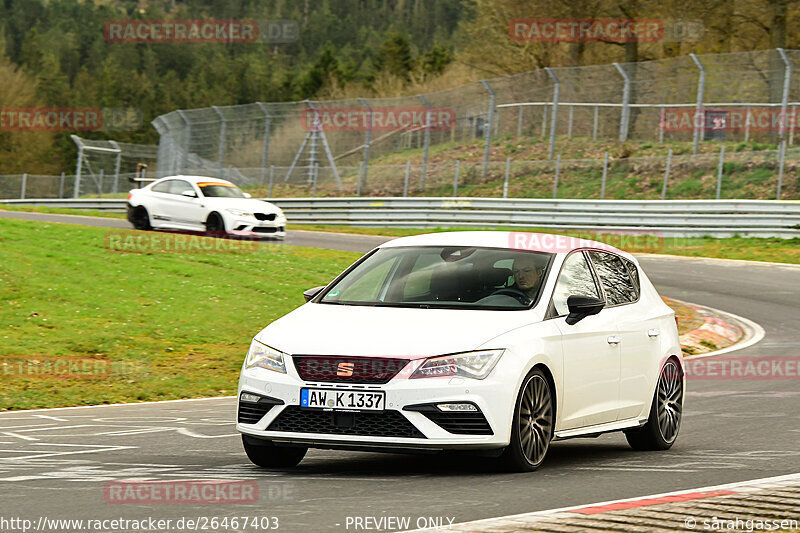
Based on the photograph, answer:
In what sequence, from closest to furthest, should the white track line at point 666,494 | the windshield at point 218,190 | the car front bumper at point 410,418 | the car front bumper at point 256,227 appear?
1. the white track line at point 666,494
2. the car front bumper at point 410,418
3. the car front bumper at point 256,227
4. the windshield at point 218,190

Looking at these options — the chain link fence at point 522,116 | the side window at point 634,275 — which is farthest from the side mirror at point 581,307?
the chain link fence at point 522,116

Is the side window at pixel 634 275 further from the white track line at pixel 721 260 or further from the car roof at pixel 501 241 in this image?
the white track line at pixel 721 260

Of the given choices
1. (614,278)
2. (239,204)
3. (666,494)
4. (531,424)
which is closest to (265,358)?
(531,424)

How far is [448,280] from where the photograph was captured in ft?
27.7

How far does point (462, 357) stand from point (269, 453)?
1.49 m

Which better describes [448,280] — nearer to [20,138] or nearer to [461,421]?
[461,421]

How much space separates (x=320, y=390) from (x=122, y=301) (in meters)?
11.5

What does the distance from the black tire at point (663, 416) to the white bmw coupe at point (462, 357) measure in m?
0.02

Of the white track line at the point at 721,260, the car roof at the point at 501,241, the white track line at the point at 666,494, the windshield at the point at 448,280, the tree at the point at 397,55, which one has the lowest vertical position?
the white track line at the point at 721,260

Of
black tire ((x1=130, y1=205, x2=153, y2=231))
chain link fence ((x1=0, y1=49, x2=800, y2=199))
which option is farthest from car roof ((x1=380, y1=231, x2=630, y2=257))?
chain link fence ((x1=0, y1=49, x2=800, y2=199))

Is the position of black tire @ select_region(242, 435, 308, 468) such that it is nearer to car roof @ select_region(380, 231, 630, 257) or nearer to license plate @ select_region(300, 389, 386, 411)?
license plate @ select_region(300, 389, 386, 411)

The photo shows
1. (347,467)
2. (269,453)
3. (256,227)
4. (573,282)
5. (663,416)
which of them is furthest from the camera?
(256,227)

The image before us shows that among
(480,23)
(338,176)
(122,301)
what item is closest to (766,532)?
(122,301)

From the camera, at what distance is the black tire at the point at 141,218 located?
1184 inches
